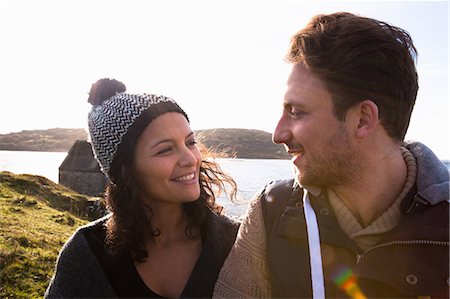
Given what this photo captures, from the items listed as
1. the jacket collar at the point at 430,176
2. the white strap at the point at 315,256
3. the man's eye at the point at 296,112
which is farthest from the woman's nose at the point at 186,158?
the jacket collar at the point at 430,176

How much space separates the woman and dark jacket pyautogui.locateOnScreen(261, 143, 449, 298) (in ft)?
2.92

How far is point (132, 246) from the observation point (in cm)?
380

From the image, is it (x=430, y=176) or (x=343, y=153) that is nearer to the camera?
(x=430, y=176)

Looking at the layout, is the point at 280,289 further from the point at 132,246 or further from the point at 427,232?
the point at 132,246

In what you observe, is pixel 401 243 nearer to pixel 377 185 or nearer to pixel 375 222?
pixel 375 222

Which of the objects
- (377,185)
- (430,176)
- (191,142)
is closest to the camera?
(430,176)

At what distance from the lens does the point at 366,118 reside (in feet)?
9.59

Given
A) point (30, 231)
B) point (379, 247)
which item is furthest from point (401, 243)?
point (30, 231)

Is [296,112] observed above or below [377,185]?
above

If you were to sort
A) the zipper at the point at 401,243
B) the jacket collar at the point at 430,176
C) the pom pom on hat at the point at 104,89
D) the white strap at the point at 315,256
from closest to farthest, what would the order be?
1. the zipper at the point at 401,243
2. the jacket collar at the point at 430,176
3. the white strap at the point at 315,256
4. the pom pom on hat at the point at 104,89

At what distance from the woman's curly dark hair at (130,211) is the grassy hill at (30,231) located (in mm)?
4214

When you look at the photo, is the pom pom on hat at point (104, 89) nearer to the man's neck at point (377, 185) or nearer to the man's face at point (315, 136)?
the man's face at point (315, 136)

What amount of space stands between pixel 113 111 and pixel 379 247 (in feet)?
8.15

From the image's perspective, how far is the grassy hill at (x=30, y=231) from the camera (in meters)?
7.46
